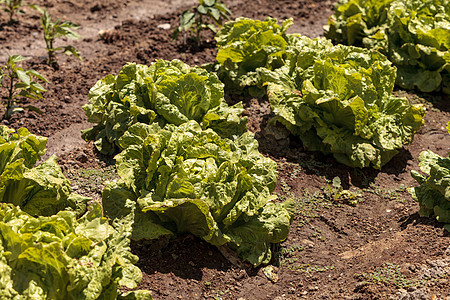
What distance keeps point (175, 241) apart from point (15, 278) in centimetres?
191

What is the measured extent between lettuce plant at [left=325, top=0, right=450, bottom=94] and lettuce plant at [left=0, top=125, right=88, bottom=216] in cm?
504

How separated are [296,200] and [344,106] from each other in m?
1.25

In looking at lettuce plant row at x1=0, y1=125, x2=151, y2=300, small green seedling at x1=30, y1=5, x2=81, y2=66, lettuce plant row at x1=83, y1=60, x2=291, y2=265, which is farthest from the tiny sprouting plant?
lettuce plant row at x1=0, y1=125, x2=151, y2=300

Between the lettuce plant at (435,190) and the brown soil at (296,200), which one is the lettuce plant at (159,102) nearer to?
the brown soil at (296,200)

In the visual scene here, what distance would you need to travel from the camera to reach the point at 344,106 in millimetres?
6766

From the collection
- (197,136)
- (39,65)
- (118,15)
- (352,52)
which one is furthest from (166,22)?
(197,136)

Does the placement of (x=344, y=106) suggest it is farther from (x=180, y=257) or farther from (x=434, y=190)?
(x=180, y=257)

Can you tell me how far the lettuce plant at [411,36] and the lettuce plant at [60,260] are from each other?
5.43 m

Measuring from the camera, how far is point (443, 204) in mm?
6039

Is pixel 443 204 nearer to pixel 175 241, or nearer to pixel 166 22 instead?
pixel 175 241

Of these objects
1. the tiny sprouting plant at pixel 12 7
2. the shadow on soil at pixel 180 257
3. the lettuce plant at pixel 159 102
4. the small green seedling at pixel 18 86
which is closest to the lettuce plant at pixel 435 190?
the lettuce plant at pixel 159 102

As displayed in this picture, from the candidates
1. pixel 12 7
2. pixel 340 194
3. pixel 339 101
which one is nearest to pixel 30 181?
pixel 340 194

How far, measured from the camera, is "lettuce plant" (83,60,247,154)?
20.9 ft

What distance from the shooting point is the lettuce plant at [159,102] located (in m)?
6.37
